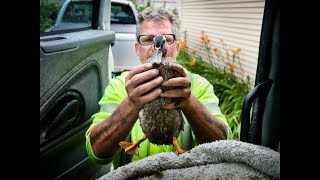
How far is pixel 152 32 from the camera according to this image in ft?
4.63

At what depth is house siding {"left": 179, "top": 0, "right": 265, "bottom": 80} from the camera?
19.5 ft

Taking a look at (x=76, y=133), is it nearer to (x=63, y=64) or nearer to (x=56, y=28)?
(x=63, y=64)

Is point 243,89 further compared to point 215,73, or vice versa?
point 215,73

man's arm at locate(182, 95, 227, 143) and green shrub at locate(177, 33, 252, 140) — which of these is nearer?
man's arm at locate(182, 95, 227, 143)

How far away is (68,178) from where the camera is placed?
6.96 feet

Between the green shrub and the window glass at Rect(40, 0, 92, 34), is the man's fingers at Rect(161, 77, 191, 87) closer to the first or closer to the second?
the window glass at Rect(40, 0, 92, 34)

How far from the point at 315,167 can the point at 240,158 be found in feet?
1.13

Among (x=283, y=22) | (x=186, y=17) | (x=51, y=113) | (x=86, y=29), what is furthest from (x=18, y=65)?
(x=186, y=17)

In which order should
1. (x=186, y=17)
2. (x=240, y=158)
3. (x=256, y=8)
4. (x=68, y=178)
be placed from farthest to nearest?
(x=186, y=17), (x=256, y=8), (x=68, y=178), (x=240, y=158)

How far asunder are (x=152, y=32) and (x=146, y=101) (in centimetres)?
37

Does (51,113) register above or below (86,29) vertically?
below

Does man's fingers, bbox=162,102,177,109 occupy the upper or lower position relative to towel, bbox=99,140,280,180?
upper

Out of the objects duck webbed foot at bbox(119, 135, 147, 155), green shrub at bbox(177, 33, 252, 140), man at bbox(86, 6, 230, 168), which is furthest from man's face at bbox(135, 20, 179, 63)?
green shrub at bbox(177, 33, 252, 140)

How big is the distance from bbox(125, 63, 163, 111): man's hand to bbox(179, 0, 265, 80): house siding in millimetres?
4904
